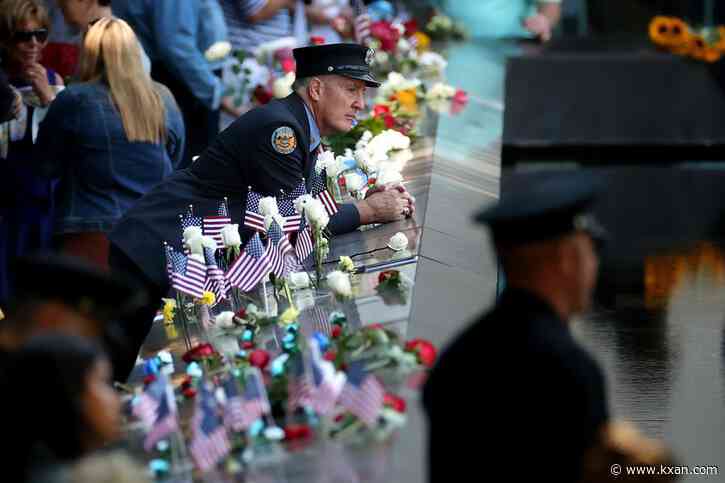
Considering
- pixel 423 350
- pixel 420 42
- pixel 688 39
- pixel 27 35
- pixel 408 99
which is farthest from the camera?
pixel 688 39

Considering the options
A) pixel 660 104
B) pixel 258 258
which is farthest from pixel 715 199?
pixel 258 258

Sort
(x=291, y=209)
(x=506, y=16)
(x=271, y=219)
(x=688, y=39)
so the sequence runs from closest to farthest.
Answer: (x=271, y=219), (x=291, y=209), (x=688, y=39), (x=506, y=16)

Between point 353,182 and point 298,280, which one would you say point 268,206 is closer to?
point 298,280

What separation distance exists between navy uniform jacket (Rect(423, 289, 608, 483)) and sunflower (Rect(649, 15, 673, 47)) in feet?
32.4

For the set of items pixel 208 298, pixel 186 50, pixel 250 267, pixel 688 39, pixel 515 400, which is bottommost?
pixel 688 39

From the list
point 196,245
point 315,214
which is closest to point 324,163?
point 315,214

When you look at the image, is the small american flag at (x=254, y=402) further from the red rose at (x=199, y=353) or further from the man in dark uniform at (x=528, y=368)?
the man in dark uniform at (x=528, y=368)

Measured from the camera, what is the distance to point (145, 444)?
3.53 meters

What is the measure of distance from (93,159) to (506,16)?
784 centimetres

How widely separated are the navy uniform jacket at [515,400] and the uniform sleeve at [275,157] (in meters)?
2.57

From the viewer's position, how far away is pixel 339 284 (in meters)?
4.66

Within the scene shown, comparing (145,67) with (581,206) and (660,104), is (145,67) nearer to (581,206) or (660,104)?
(581,206)

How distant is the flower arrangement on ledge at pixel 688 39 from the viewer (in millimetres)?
11742

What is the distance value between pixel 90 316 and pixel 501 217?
0.78 metres
